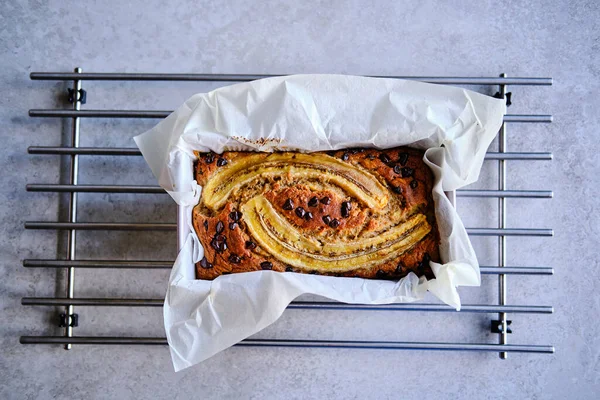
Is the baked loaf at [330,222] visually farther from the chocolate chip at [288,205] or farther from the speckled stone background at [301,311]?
the speckled stone background at [301,311]

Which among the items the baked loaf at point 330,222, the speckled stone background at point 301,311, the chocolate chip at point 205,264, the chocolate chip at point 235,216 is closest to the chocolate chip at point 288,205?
the baked loaf at point 330,222

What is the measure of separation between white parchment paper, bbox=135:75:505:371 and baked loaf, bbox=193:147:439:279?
0.14 feet

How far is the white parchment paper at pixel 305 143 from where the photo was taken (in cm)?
131


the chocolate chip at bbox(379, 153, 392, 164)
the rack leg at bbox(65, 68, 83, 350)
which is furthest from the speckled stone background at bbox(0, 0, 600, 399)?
the chocolate chip at bbox(379, 153, 392, 164)

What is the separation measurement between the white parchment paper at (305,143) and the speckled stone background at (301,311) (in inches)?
13.0

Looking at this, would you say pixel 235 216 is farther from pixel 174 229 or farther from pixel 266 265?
pixel 174 229

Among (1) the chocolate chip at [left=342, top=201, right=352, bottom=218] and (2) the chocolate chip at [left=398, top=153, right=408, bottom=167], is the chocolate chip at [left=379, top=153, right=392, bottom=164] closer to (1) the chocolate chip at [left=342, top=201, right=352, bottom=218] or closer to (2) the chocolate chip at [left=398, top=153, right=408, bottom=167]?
(2) the chocolate chip at [left=398, top=153, right=408, bottom=167]

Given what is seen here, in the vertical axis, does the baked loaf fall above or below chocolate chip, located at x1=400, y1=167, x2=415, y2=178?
below

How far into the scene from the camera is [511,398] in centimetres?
164

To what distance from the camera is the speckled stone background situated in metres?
1.64

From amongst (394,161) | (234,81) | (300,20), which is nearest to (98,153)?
(234,81)

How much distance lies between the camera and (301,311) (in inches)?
64.6

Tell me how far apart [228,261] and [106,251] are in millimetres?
549

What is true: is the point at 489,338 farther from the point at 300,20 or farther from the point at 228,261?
the point at 300,20
